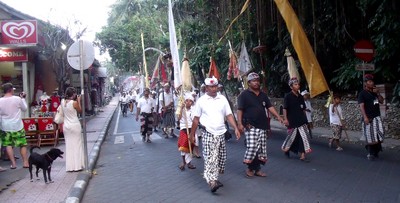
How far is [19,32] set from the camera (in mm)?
13195

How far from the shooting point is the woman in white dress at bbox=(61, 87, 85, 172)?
336 inches

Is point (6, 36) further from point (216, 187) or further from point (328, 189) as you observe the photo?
point (328, 189)

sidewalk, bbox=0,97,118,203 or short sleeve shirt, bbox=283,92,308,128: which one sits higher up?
short sleeve shirt, bbox=283,92,308,128

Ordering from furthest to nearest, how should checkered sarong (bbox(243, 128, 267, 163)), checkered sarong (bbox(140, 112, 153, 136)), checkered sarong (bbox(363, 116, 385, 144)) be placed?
1. checkered sarong (bbox(140, 112, 153, 136))
2. checkered sarong (bbox(363, 116, 385, 144))
3. checkered sarong (bbox(243, 128, 267, 163))

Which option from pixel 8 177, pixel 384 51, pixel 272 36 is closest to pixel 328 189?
pixel 8 177

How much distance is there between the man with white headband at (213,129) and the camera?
6.53 metres

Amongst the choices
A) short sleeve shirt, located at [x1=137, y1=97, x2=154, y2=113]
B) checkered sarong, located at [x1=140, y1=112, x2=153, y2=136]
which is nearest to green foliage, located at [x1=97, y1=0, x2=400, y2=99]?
short sleeve shirt, located at [x1=137, y1=97, x2=154, y2=113]

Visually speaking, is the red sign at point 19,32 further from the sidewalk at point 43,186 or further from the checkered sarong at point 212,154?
the checkered sarong at point 212,154

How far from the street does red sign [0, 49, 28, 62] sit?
529cm

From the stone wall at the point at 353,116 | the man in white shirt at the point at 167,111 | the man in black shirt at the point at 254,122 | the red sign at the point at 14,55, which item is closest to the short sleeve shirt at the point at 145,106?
the man in white shirt at the point at 167,111

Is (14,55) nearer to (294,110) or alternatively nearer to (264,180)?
(294,110)

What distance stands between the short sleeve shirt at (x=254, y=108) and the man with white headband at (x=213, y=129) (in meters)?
0.65

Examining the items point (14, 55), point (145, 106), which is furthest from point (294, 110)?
point (14, 55)

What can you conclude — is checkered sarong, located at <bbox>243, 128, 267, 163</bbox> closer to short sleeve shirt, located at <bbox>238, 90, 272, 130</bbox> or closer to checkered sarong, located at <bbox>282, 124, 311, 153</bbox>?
short sleeve shirt, located at <bbox>238, 90, 272, 130</bbox>
